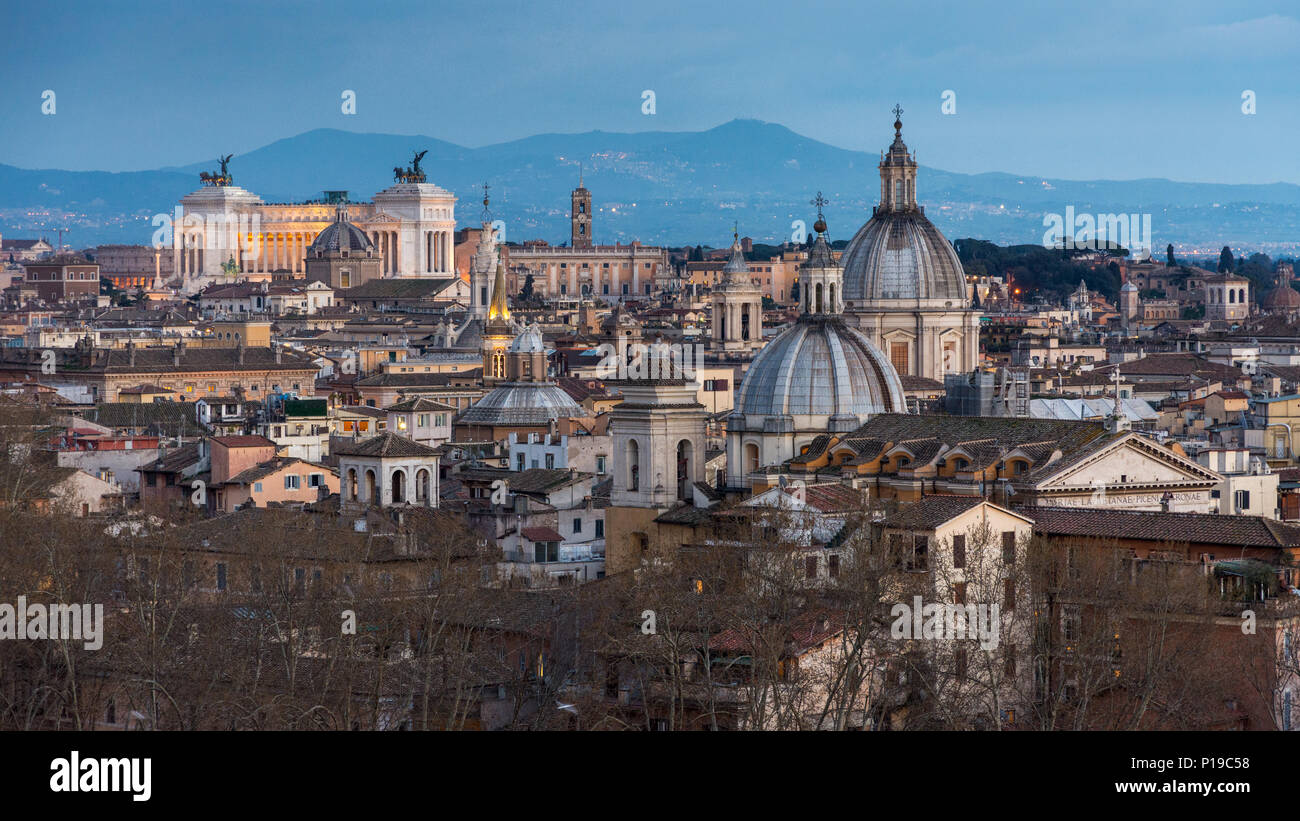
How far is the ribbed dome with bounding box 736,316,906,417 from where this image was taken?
112 feet

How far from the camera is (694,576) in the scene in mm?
26453

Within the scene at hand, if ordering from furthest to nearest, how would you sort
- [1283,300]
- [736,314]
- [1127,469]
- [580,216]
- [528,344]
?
[580,216]
[1283,300]
[736,314]
[528,344]
[1127,469]

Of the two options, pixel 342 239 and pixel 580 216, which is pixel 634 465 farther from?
pixel 580 216

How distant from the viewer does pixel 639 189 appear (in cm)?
18638

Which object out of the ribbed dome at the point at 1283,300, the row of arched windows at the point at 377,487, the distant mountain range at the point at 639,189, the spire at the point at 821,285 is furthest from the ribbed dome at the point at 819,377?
the distant mountain range at the point at 639,189

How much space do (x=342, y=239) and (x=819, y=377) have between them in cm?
9172

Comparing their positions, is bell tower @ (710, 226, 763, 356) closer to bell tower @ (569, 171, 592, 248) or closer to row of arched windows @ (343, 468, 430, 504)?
row of arched windows @ (343, 468, 430, 504)

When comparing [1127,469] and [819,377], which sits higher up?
[819,377]

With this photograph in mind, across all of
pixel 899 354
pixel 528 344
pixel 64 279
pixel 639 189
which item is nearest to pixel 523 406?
pixel 528 344

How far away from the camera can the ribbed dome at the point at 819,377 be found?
3409 cm

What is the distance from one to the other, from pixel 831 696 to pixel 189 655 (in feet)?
17.6

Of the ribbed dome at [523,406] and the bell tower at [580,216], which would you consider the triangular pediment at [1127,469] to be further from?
the bell tower at [580,216]
